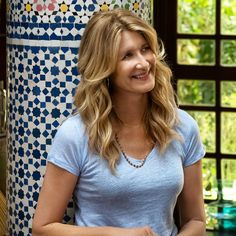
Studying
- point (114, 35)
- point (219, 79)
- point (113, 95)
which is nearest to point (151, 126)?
point (113, 95)

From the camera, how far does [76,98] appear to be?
2539 mm

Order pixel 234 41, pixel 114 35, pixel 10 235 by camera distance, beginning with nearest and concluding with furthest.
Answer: pixel 114 35
pixel 10 235
pixel 234 41

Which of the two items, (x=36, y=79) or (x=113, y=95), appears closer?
(x=113, y=95)

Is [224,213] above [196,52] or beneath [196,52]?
beneath

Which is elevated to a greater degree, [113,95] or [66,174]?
[113,95]

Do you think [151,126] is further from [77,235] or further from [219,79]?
[219,79]

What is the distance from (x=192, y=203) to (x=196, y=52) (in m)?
2.30

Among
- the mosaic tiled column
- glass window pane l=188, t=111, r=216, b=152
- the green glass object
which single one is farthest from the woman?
glass window pane l=188, t=111, r=216, b=152

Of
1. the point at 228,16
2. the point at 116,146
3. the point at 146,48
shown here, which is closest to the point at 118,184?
the point at 116,146

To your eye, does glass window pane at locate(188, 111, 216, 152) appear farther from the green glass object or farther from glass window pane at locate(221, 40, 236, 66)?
the green glass object

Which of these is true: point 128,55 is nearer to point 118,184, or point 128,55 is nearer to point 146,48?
point 146,48

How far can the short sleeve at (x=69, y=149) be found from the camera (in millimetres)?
2504

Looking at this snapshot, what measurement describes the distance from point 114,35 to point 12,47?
495 millimetres

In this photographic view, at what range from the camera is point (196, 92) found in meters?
4.94
